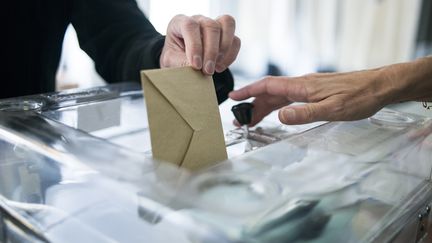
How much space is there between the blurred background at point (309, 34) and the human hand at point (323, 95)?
137 centimetres

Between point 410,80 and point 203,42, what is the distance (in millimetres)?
370

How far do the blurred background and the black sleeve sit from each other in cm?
99

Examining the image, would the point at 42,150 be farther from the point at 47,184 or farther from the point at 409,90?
the point at 409,90

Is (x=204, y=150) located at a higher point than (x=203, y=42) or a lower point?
lower

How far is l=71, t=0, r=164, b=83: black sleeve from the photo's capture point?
0.98 m

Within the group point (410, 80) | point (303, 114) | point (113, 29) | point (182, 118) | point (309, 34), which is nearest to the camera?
point (182, 118)

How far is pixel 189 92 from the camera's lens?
477 mm

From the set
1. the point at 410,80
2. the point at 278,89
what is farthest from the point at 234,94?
the point at 410,80

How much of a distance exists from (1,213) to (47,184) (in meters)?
0.09

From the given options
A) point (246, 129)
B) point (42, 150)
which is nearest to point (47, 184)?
point (42, 150)

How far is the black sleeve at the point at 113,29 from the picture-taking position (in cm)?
98

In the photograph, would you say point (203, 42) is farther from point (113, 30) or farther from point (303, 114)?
point (113, 30)

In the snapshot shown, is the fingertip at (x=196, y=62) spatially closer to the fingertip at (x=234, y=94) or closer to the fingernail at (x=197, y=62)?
the fingernail at (x=197, y=62)

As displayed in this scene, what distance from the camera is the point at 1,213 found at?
1.67ft
